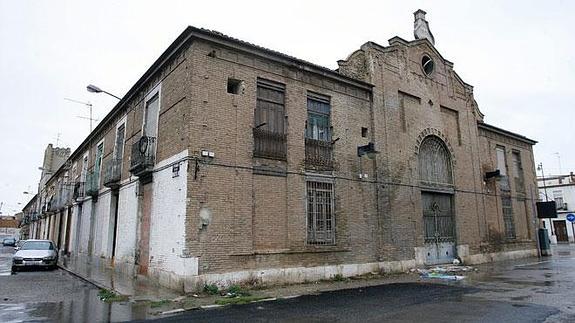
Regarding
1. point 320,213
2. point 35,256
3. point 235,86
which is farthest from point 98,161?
point 320,213

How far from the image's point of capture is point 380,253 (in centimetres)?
1477

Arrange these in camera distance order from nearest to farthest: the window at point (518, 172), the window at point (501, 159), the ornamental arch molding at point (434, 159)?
the ornamental arch molding at point (434, 159), the window at point (501, 159), the window at point (518, 172)

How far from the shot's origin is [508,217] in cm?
2208

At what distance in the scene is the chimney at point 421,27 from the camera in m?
19.9

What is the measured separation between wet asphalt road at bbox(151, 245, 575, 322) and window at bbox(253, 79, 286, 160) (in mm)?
4730

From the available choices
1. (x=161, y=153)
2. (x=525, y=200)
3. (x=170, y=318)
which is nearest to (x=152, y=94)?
(x=161, y=153)

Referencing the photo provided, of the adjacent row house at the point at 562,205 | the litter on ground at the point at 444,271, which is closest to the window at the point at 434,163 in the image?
the litter on ground at the point at 444,271

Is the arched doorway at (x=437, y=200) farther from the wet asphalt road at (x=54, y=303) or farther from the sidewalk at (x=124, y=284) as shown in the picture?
the wet asphalt road at (x=54, y=303)

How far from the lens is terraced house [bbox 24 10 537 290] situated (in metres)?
11.3

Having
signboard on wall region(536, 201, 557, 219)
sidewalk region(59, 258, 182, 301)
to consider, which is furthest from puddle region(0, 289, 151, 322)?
signboard on wall region(536, 201, 557, 219)

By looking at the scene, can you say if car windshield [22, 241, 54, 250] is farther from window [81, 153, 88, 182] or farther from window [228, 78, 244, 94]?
window [228, 78, 244, 94]

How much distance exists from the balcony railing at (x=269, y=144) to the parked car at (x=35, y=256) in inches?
470

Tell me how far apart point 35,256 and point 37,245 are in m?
1.31

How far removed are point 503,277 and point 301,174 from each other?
7.79m
